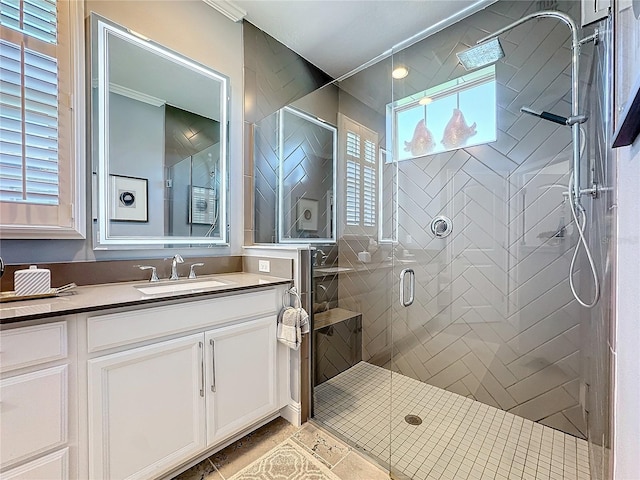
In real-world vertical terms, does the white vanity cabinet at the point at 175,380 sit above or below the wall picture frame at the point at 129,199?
below

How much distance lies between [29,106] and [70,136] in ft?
0.58

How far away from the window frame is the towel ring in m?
1.12

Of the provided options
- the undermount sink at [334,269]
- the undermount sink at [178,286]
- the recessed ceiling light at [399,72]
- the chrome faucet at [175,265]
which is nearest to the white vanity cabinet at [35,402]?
the undermount sink at [178,286]

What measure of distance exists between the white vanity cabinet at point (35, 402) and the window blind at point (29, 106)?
748 millimetres

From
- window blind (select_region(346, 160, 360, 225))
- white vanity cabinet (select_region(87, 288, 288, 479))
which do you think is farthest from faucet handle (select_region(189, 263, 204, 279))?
window blind (select_region(346, 160, 360, 225))

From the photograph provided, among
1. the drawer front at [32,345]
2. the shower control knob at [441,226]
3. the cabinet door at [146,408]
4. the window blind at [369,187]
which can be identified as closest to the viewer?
the drawer front at [32,345]

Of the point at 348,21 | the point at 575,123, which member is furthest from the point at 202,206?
the point at 575,123

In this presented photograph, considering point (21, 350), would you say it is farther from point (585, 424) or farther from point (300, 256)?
point (585, 424)

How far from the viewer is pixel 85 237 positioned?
4.77 feet

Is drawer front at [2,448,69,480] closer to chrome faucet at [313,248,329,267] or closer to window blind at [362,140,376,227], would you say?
chrome faucet at [313,248,329,267]

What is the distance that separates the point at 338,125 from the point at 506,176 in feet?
4.46

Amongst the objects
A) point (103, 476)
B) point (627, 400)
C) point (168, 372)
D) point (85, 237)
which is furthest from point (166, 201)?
point (627, 400)

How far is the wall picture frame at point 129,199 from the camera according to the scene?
1.56m

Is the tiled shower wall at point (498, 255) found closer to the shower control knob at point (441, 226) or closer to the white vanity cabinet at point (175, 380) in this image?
the shower control knob at point (441, 226)
